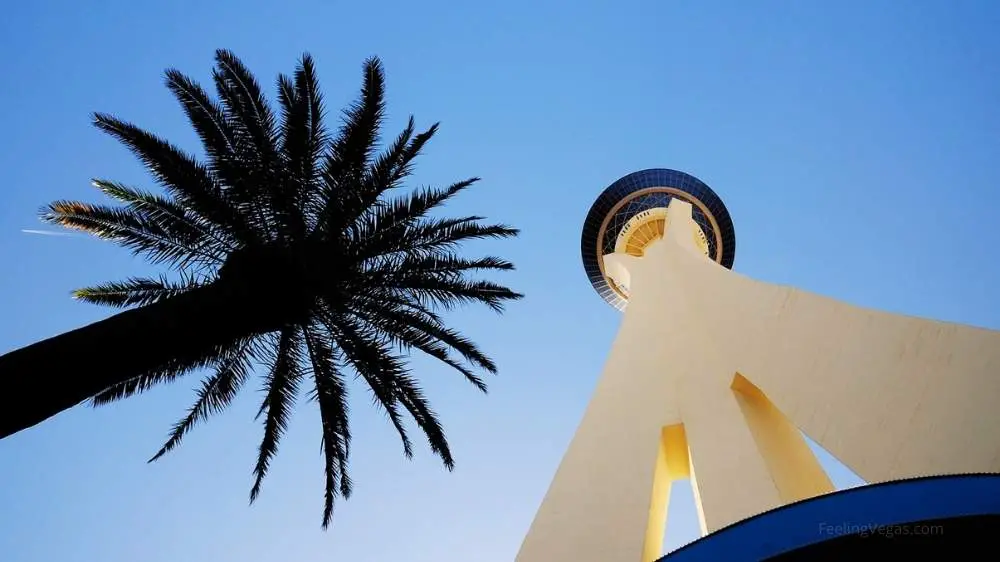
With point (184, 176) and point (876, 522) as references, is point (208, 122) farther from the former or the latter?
point (876, 522)

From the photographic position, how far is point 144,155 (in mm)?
8602

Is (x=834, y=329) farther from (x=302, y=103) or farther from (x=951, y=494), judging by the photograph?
(x=302, y=103)

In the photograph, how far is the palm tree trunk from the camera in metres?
5.63

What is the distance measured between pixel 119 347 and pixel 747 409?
40.4 ft

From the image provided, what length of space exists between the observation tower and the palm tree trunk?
816 centimetres

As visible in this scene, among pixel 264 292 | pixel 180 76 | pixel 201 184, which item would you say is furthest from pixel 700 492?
pixel 180 76

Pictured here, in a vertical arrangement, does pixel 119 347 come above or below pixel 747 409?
below

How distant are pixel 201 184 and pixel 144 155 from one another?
88 centimetres

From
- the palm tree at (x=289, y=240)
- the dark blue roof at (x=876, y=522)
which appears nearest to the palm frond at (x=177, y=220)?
the palm tree at (x=289, y=240)

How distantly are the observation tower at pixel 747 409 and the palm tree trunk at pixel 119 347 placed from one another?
26.8 ft

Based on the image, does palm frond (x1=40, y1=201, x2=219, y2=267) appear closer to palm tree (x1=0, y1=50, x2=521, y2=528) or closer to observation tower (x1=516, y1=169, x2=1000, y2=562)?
palm tree (x1=0, y1=50, x2=521, y2=528)

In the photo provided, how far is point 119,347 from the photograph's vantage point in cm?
628

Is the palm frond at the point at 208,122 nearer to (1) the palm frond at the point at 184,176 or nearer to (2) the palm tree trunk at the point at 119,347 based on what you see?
(1) the palm frond at the point at 184,176

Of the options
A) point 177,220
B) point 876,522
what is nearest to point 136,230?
point 177,220
